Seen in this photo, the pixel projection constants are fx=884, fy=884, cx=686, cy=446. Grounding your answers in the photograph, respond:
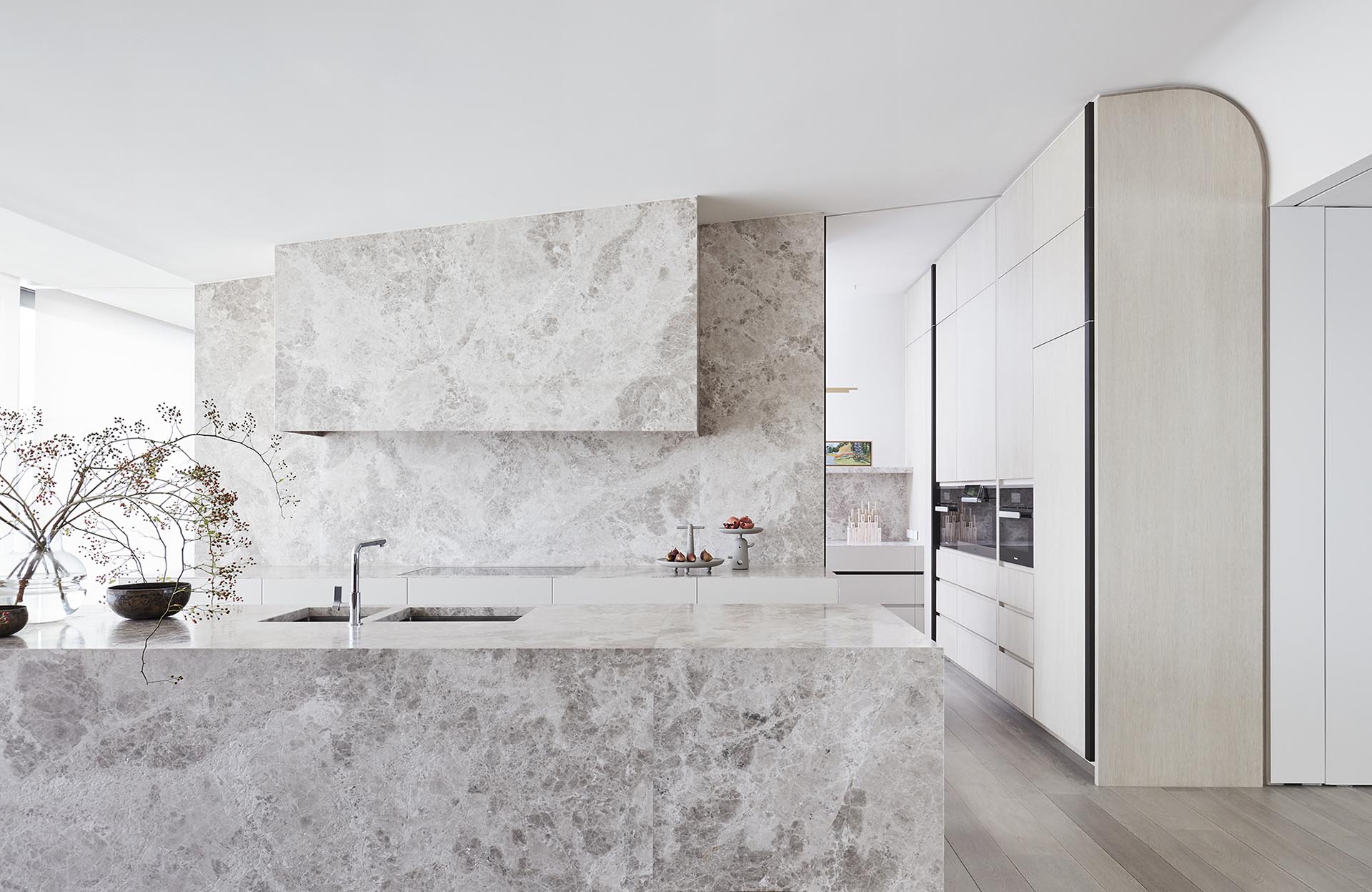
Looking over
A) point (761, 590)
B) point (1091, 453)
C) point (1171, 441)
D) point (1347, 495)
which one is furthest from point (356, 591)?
point (1347, 495)

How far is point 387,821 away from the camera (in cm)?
Answer: 209

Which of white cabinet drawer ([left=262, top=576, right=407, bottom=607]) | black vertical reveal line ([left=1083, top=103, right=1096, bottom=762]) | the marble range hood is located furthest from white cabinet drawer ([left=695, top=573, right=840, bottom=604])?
white cabinet drawer ([left=262, top=576, right=407, bottom=607])

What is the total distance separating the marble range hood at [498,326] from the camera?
4258mm

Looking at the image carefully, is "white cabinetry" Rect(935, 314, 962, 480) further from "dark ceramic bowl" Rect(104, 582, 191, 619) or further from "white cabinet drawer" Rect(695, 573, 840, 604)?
"dark ceramic bowl" Rect(104, 582, 191, 619)

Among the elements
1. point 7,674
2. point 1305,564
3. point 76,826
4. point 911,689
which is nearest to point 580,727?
point 911,689

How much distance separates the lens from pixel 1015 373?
14.6 feet

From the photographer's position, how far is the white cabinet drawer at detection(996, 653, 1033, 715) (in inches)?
167

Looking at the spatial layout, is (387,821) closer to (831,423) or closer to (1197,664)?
(1197,664)

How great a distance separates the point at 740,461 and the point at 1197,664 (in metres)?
2.28

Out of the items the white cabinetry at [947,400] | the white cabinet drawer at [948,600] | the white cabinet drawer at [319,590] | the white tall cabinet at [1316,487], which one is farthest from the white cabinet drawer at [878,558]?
the white cabinet drawer at [319,590]

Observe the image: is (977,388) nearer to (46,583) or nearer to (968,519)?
(968,519)

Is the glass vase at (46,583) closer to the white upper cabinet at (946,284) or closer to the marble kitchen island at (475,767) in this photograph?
the marble kitchen island at (475,767)

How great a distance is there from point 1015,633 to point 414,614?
305 centimetres

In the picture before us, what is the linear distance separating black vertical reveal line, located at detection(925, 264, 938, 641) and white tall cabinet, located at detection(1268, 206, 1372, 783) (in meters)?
2.84
